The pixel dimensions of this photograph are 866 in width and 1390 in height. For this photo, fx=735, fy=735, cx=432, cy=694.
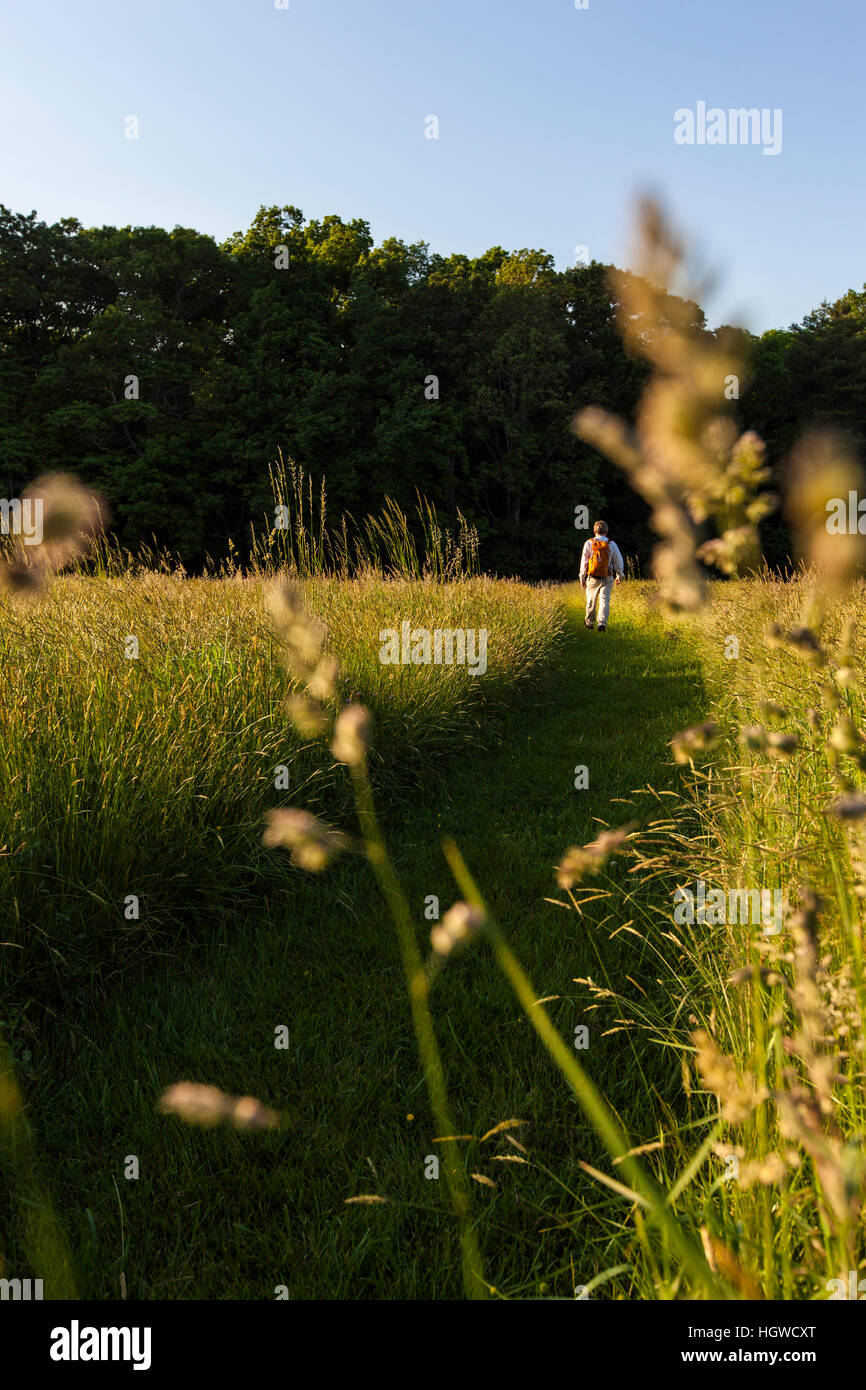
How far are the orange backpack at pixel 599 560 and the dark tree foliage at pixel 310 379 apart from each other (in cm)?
1673

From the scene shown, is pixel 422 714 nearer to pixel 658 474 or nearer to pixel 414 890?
pixel 414 890

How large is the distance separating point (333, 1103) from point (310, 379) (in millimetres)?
28619

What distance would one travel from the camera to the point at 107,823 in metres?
2.63

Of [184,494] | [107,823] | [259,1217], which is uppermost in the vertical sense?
[184,494]

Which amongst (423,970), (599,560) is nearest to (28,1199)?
(423,970)

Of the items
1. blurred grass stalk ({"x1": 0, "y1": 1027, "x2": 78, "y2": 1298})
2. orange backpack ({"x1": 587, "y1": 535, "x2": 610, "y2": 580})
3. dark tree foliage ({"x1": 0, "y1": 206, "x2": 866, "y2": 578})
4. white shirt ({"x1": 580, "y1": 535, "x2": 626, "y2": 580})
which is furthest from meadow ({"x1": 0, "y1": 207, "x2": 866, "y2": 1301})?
dark tree foliage ({"x1": 0, "y1": 206, "x2": 866, "y2": 578})

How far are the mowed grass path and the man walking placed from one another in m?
7.88

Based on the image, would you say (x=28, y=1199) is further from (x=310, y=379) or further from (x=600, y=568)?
(x=310, y=379)

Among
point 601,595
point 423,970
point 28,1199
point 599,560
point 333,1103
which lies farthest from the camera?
point 601,595

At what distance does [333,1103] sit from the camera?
2.02 m

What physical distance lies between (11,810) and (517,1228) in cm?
198

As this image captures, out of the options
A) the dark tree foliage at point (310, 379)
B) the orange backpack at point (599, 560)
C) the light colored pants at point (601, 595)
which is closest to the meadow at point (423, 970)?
the orange backpack at point (599, 560)
